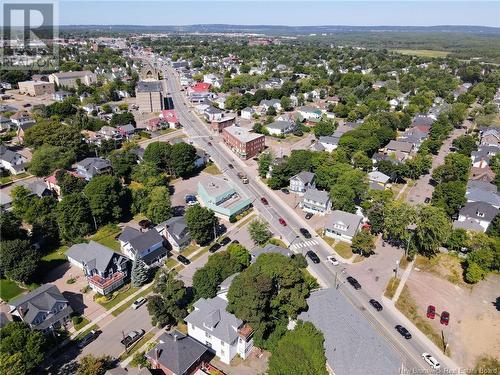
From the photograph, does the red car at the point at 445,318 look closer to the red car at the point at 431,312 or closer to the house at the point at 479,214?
the red car at the point at 431,312

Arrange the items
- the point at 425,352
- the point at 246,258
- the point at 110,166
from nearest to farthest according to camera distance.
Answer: the point at 425,352, the point at 246,258, the point at 110,166

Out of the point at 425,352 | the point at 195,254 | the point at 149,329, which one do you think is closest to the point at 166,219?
the point at 195,254

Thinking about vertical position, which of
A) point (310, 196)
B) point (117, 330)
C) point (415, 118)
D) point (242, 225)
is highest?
point (415, 118)

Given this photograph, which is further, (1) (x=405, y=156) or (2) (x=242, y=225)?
(1) (x=405, y=156)

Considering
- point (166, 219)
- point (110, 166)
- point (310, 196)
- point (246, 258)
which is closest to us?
point (246, 258)

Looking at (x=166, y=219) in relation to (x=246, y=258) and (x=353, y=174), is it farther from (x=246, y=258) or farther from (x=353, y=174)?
(x=353, y=174)
